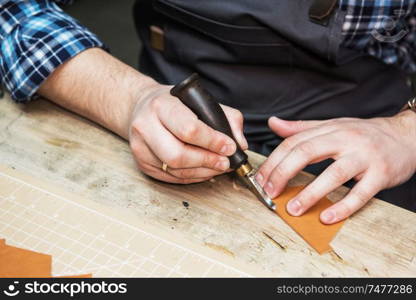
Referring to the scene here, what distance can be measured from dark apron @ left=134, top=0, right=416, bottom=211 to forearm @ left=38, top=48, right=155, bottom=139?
0.55 ft

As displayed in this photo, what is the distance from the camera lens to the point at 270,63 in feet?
3.52

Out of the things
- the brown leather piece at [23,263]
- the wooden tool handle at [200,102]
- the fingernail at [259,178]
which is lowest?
the brown leather piece at [23,263]

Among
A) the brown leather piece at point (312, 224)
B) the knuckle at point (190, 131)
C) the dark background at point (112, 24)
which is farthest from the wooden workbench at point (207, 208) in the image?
the dark background at point (112, 24)

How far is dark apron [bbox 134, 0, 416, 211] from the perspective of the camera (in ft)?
3.29

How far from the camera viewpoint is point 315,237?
2.64 feet

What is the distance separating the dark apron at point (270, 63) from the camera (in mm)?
1003

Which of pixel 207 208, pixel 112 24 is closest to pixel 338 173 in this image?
pixel 207 208

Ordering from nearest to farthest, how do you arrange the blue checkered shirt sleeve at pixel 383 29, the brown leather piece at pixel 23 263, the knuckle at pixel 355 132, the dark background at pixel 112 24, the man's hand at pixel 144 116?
the brown leather piece at pixel 23 263 < the man's hand at pixel 144 116 < the knuckle at pixel 355 132 < the blue checkered shirt sleeve at pixel 383 29 < the dark background at pixel 112 24

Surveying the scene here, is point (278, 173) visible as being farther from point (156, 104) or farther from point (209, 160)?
point (156, 104)

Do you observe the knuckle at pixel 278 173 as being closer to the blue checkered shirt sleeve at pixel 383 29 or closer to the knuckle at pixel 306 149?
the knuckle at pixel 306 149

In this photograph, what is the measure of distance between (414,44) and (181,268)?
0.86 meters

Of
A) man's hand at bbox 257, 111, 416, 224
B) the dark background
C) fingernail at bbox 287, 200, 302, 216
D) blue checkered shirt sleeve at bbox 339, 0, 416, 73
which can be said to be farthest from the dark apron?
the dark background

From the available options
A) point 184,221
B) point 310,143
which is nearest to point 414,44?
point 310,143

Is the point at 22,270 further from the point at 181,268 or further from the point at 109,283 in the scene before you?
the point at 181,268
